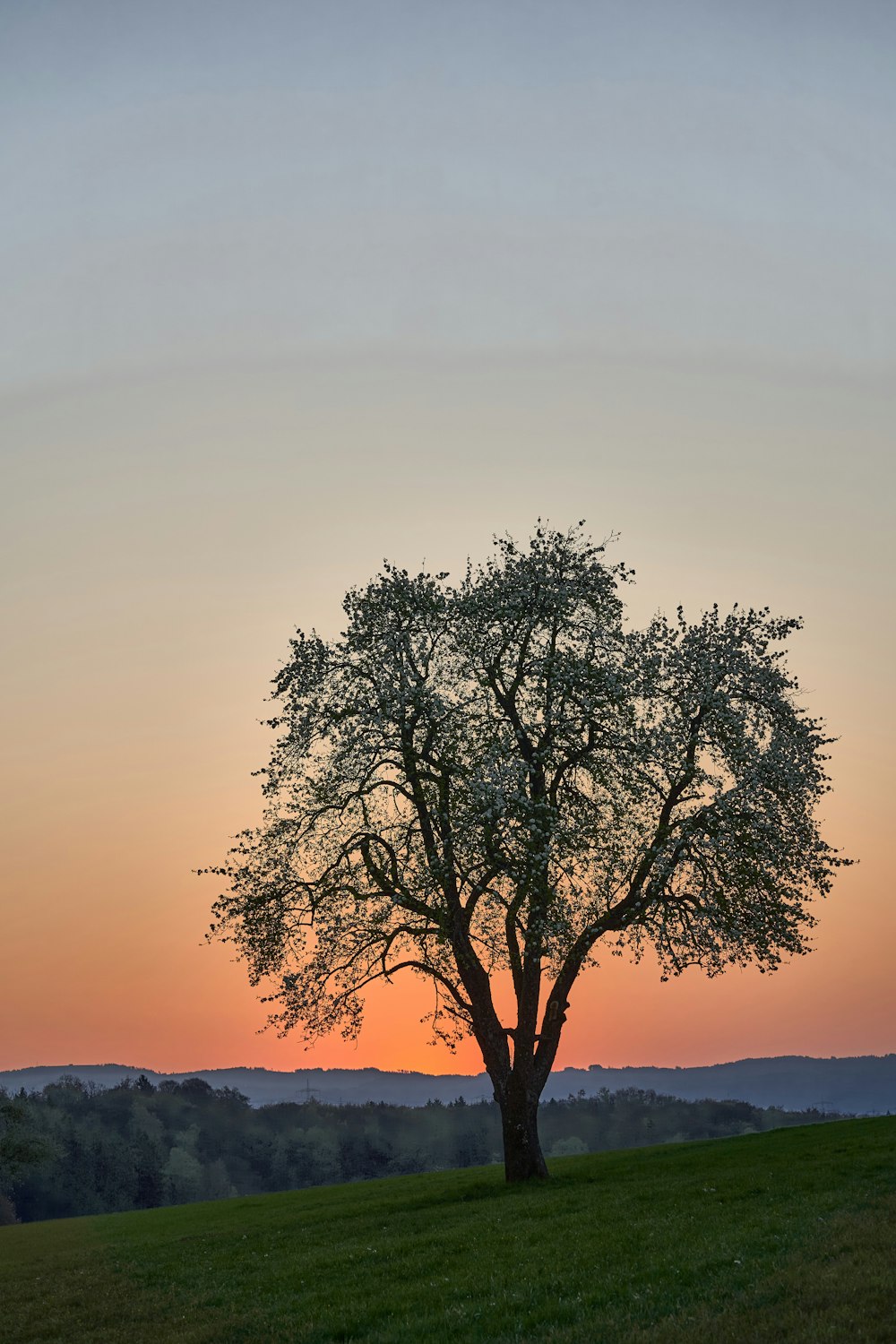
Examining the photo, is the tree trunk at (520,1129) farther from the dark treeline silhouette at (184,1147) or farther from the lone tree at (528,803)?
the dark treeline silhouette at (184,1147)

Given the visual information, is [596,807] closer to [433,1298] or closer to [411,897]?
[411,897]

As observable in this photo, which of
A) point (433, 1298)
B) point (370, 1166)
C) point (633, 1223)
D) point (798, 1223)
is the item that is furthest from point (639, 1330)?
point (370, 1166)

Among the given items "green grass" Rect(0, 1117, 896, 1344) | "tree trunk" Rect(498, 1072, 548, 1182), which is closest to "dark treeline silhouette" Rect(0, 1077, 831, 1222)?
"tree trunk" Rect(498, 1072, 548, 1182)

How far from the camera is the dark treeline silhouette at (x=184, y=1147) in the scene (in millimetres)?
135250

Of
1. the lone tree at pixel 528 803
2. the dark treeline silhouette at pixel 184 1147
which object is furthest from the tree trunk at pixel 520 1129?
the dark treeline silhouette at pixel 184 1147

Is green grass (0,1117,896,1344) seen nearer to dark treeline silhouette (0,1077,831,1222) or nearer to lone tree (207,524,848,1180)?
lone tree (207,524,848,1180)

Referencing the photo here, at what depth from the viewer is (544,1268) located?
1902cm

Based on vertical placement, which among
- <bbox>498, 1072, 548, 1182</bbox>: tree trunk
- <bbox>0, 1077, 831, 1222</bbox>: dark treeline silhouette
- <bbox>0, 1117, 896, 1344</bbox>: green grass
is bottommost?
<bbox>0, 1077, 831, 1222</bbox>: dark treeline silhouette

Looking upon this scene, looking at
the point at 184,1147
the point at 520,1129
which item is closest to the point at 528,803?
the point at 520,1129

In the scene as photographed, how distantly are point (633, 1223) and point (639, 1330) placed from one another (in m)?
10.6

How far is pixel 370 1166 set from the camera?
534 ft

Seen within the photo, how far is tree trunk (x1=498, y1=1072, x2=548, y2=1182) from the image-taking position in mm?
36844

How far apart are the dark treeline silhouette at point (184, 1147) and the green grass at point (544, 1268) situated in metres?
87.2

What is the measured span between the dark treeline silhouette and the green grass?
87.2 meters
